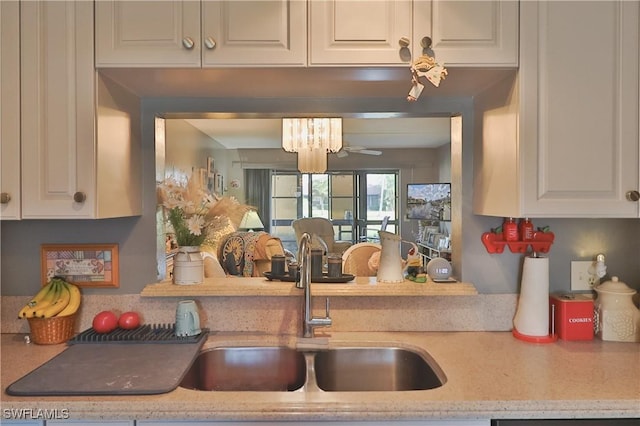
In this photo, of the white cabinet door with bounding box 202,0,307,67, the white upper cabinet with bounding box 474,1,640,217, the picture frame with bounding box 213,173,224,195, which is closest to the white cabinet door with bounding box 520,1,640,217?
the white upper cabinet with bounding box 474,1,640,217

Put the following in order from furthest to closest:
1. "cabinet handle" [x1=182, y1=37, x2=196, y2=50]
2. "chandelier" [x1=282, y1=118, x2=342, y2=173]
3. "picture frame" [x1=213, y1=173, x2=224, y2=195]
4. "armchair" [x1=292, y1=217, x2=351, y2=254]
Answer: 1. "picture frame" [x1=213, y1=173, x2=224, y2=195]
2. "armchair" [x1=292, y1=217, x2=351, y2=254]
3. "chandelier" [x1=282, y1=118, x2=342, y2=173]
4. "cabinet handle" [x1=182, y1=37, x2=196, y2=50]

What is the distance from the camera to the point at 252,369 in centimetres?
156

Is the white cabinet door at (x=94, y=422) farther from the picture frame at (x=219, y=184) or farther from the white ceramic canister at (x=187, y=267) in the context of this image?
the picture frame at (x=219, y=184)

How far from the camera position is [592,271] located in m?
1.66

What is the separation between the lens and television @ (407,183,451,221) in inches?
167

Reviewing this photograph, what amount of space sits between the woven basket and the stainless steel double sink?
518 mm

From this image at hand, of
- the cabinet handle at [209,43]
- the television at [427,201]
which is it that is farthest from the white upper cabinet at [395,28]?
the television at [427,201]

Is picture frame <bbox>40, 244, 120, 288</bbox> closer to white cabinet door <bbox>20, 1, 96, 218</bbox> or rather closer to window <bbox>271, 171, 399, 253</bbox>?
white cabinet door <bbox>20, 1, 96, 218</bbox>

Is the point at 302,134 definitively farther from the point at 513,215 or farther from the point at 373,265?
the point at 513,215

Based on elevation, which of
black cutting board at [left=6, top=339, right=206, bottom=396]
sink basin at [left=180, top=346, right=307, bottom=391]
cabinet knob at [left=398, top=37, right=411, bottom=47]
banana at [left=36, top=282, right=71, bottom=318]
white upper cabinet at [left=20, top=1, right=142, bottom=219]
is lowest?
sink basin at [left=180, top=346, right=307, bottom=391]

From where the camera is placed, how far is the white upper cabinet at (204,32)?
4.27ft

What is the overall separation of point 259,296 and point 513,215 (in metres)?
0.95

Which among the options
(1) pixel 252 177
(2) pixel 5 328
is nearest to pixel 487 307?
(2) pixel 5 328

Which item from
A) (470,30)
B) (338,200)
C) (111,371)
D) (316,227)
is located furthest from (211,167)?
(470,30)
